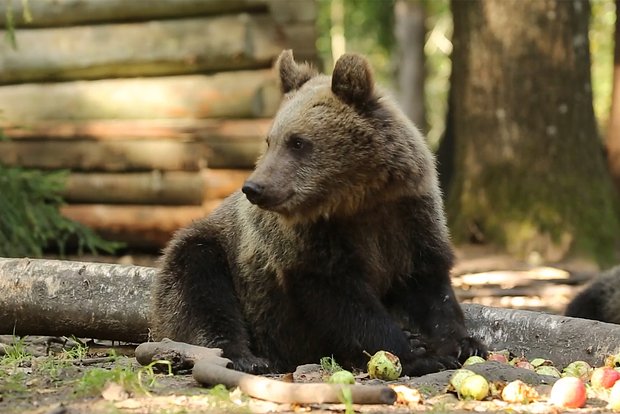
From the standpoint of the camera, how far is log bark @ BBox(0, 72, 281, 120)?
10.3m

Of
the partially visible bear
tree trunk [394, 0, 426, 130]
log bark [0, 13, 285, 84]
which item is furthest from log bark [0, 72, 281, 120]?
tree trunk [394, 0, 426, 130]

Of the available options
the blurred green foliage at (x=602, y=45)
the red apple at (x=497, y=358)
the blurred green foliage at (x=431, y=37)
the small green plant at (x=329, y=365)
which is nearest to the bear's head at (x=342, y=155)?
the small green plant at (x=329, y=365)

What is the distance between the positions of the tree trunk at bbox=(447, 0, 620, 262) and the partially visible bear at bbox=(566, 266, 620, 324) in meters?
2.17

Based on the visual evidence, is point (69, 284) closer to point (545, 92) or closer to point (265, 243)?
point (265, 243)

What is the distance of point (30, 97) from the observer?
10.9 meters

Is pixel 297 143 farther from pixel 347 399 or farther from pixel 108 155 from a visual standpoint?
pixel 108 155

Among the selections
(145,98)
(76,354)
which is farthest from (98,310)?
(145,98)

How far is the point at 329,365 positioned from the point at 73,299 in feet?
6.09

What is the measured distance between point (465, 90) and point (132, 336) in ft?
19.2

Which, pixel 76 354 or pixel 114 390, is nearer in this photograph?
pixel 114 390

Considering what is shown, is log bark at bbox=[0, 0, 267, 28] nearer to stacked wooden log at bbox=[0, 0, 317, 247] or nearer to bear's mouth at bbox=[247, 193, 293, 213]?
stacked wooden log at bbox=[0, 0, 317, 247]

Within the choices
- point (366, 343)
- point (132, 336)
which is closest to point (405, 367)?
point (366, 343)

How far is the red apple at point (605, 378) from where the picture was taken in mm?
4691

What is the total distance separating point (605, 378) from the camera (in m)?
4.70
